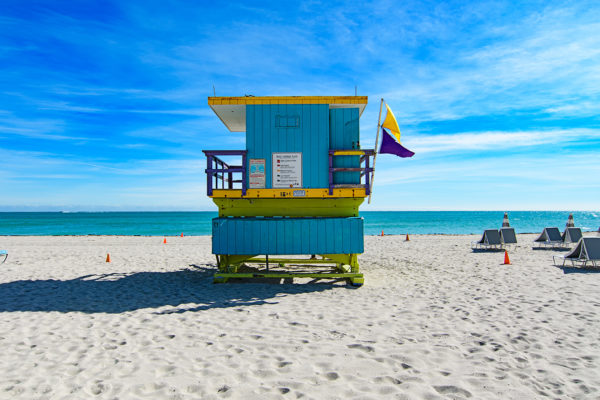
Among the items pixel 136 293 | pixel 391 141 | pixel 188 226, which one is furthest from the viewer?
pixel 188 226

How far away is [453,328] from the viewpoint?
5.67 m

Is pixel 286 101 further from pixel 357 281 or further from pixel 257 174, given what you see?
pixel 357 281

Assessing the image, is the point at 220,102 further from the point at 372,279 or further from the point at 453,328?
the point at 453,328

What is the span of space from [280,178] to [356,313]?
13.7 feet

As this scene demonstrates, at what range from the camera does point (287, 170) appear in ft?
30.1

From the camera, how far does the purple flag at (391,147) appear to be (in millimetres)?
8961

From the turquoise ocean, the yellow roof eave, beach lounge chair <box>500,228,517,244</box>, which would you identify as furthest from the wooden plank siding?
the turquoise ocean

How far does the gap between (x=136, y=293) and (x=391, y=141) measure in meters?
7.68

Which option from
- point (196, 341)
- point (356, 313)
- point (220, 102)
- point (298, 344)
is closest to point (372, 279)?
point (356, 313)

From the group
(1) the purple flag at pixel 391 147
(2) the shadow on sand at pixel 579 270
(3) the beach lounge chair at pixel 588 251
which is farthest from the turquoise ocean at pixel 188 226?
(1) the purple flag at pixel 391 147

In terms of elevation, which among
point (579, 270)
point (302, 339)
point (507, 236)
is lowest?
point (302, 339)

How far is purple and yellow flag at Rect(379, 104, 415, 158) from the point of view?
897 cm

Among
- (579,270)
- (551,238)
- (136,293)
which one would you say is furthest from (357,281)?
(551,238)

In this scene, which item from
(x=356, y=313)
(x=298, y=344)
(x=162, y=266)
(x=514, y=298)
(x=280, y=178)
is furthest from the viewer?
(x=162, y=266)
